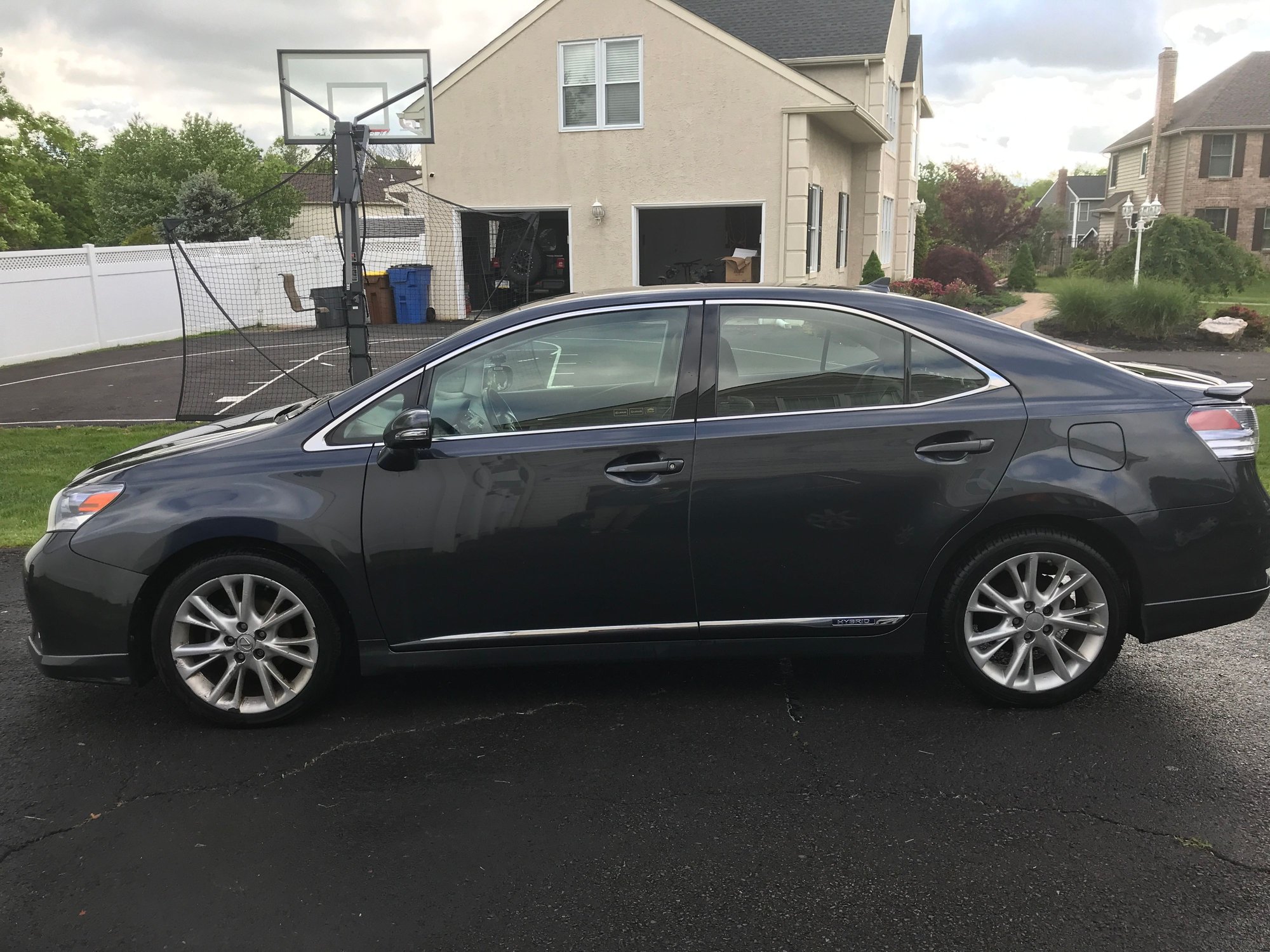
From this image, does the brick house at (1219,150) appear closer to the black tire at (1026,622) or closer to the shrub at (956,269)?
the shrub at (956,269)

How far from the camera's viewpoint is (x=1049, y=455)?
13.6ft

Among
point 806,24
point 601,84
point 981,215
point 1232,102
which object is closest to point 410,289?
point 601,84

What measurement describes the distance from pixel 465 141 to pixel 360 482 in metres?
20.4

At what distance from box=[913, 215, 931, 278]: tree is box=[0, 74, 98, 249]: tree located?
33.5 m

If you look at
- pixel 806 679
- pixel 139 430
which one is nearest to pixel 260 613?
pixel 806 679

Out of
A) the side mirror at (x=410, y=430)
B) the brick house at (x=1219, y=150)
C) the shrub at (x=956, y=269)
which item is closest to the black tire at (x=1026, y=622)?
the side mirror at (x=410, y=430)

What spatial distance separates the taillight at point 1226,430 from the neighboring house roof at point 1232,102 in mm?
46475

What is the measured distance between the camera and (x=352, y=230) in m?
8.48

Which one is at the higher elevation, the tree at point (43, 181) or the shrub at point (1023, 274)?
the tree at point (43, 181)

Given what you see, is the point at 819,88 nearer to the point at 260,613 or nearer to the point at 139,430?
the point at 139,430

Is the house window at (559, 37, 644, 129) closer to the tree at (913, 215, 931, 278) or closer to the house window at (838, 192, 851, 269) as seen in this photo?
the house window at (838, 192, 851, 269)

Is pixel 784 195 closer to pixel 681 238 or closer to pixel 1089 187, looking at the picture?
pixel 681 238

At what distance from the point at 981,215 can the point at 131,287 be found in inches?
1688

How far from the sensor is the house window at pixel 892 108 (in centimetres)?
2800
